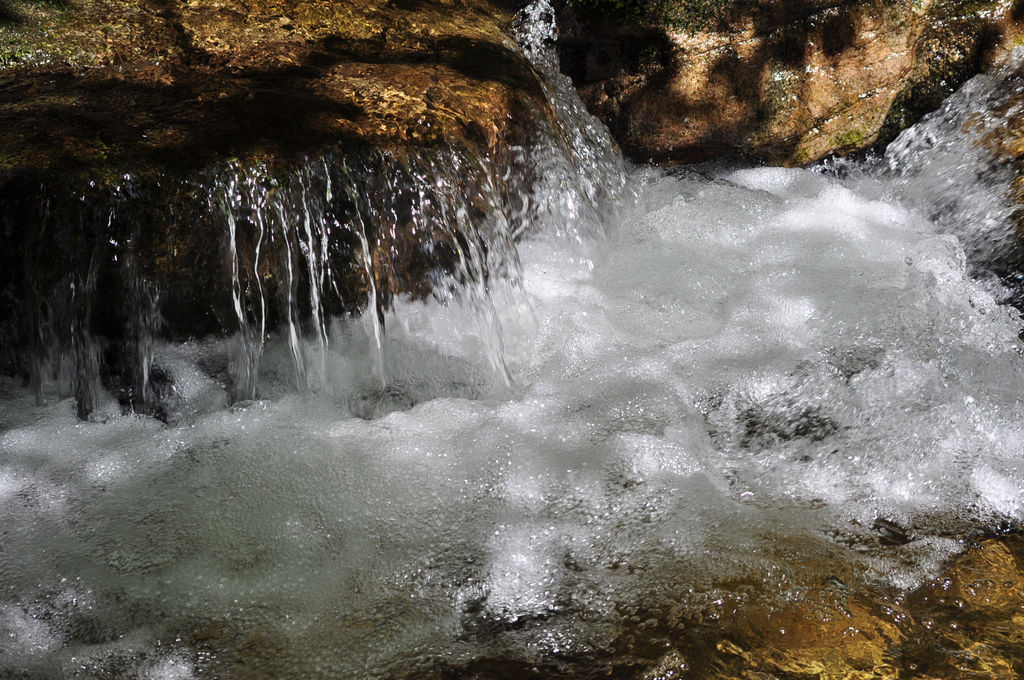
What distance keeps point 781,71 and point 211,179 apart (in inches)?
119

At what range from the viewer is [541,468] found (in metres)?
2.48

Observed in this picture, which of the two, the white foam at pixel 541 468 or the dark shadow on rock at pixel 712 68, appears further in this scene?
the dark shadow on rock at pixel 712 68

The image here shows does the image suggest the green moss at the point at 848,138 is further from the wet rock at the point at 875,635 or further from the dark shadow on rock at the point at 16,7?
the dark shadow on rock at the point at 16,7

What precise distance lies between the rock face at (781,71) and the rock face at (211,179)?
3.05ft

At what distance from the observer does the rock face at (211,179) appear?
2730 millimetres

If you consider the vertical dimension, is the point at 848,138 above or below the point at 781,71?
below

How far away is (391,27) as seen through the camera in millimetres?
3881

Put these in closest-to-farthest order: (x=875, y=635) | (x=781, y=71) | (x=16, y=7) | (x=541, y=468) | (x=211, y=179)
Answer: (x=875, y=635) → (x=541, y=468) → (x=211, y=179) → (x=16, y=7) → (x=781, y=71)

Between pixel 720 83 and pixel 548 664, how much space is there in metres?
3.40

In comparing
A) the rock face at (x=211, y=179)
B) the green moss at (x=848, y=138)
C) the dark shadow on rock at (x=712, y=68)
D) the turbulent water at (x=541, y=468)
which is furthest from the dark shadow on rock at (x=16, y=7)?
the green moss at (x=848, y=138)

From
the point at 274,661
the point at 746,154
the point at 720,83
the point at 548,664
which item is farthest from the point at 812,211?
the point at 274,661

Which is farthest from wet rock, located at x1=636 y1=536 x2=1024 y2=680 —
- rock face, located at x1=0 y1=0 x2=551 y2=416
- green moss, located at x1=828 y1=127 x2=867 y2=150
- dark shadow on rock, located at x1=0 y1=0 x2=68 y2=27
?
dark shadow on rock, located at x1=0 y1=0 x2=68 y2=27

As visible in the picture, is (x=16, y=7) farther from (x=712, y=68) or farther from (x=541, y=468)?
(x=712, y=68)

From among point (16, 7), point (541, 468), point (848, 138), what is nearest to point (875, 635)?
point (541, 468)
